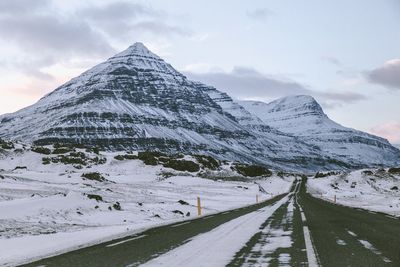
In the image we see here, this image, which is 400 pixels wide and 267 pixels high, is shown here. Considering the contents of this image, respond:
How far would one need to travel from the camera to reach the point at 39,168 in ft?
258

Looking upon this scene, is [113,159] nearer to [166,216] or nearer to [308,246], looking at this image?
[166,216]

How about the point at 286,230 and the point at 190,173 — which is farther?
the point at 190,173

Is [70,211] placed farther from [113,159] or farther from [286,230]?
[113,159]

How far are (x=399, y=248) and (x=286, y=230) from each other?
13.1 ft


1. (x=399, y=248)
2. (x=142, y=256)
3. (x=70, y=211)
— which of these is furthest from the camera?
(x=70, y=211)

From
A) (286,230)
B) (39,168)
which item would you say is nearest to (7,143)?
(39,168)

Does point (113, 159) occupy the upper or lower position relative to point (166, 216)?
upper

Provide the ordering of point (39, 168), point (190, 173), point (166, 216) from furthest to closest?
1. point (190, 173)
2. point (39, 168)
3. point (166, 216)

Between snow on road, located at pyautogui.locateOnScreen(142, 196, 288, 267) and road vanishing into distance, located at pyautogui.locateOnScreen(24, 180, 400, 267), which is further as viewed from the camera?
road vanishing into distance, located at pyautogui.locateOnScreen(24, 180, 400, 267)

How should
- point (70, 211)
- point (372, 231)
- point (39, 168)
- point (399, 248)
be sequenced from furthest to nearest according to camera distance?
point (39, 168), point (70, 211), point (372, 231), point (399, 248)

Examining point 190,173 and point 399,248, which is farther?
point 190,173

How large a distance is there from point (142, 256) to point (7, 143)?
3587 inches

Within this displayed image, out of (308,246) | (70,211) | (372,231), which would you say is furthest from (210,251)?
(70,211)

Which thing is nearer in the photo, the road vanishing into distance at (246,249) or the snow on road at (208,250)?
the snow on road at (208,250)
